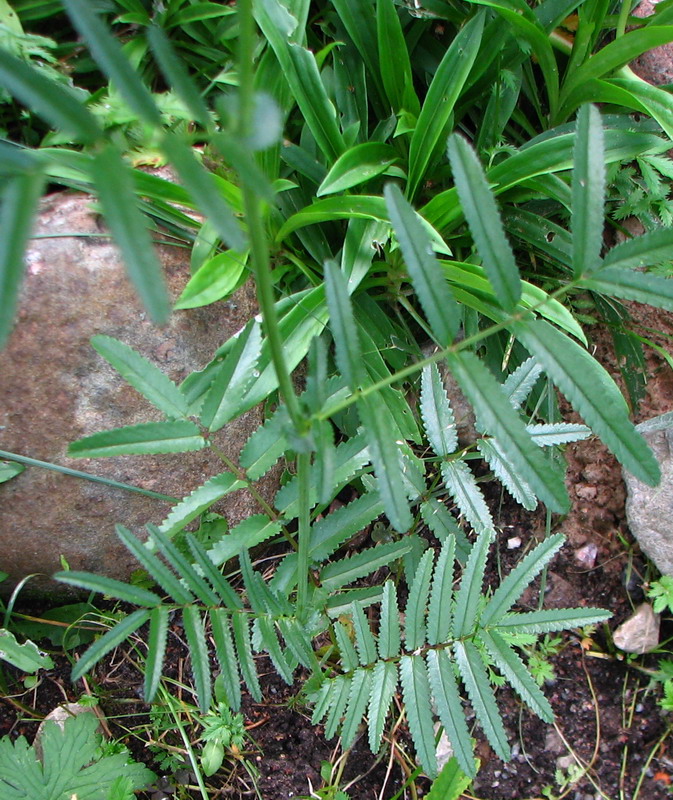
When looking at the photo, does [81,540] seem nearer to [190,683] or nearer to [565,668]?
[190,683]

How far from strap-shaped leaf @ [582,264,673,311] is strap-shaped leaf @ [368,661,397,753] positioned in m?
0.84

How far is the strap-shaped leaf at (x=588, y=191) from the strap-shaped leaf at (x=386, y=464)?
12.8 inches

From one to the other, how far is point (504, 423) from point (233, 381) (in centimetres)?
56

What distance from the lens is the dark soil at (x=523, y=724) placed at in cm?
166

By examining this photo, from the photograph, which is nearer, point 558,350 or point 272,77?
point 558,350

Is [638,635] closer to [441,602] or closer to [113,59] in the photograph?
[441,602]

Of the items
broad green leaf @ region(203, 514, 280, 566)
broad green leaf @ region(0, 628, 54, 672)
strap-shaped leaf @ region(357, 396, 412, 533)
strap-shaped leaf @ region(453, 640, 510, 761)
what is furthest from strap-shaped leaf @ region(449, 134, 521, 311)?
broad green leaf @ region(0, 628, 54, 672)

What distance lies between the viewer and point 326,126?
5.69ft

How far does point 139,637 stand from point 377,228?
4.14ft

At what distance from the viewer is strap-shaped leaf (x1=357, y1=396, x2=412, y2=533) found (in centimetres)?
83

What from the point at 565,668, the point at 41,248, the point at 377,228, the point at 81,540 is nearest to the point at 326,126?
the point at 377,228

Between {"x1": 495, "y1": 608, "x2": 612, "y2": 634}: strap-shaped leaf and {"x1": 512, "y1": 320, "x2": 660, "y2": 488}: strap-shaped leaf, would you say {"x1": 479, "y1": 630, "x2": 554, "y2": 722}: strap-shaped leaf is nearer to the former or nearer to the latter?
{"x1": 495, "y1": 608, "x2": 612, "y2": 634}: strap-shaped leaf

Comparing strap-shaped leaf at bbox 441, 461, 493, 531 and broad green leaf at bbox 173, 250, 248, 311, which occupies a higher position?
broad green leaf at bbox 173, 250, 248, 311

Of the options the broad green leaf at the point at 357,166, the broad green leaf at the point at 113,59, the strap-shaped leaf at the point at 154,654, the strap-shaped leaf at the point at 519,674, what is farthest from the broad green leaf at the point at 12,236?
the broad green leaf at the point at 357,166
